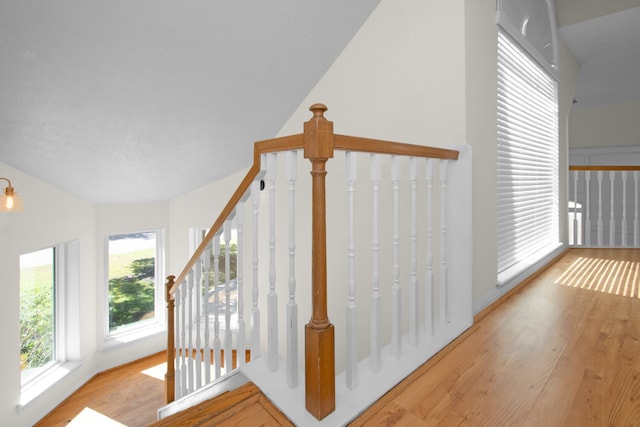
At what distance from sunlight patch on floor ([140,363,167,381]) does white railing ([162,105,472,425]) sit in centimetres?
191

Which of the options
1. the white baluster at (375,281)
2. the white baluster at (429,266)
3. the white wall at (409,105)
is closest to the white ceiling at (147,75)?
the white wall at (409,105)

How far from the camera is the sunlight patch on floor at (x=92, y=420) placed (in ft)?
10.9

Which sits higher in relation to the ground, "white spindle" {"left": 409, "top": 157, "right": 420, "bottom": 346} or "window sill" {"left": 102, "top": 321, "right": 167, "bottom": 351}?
"white spindle" {"left": 409, "top": 157, "right": 420, "bottom": 346}

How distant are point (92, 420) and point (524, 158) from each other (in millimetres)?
4507

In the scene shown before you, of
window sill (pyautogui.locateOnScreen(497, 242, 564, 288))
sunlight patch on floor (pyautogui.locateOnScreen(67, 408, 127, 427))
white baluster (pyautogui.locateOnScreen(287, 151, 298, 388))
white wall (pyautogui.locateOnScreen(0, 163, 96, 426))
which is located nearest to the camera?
white baluster (pyautogui.locateOnScreen(287, 151, 298, 388))

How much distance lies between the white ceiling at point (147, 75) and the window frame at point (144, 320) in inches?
52.0

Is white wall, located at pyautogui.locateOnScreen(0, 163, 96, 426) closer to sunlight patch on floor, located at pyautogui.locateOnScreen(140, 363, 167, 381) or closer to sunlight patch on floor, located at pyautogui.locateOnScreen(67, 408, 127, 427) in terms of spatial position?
sunlight patch on floor, located at pyautogui.locateOnScreen(67, 408, 127, 427)

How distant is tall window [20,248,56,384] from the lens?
3.40 meters

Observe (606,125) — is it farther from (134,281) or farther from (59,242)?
(59,242)

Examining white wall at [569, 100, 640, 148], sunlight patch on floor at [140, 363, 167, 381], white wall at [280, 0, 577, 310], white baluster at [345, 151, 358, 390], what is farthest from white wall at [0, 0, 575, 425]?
white wall at [569, 100, 640, 148]

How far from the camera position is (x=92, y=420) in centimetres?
339

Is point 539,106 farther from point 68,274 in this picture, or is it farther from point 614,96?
point 68,274

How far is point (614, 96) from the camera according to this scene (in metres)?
5.15

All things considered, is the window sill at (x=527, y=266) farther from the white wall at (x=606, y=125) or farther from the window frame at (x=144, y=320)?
the window frame at (x=144, y=320)
